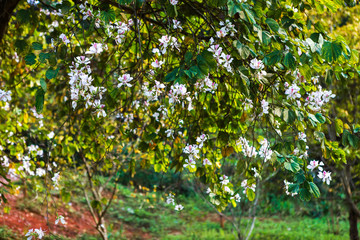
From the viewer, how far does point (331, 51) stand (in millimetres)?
1668

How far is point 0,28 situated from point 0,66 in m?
1.50

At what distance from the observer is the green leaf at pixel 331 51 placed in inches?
65.3

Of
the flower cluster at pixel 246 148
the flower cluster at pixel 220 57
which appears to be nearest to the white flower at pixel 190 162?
the flower cluster at pixel 246 148

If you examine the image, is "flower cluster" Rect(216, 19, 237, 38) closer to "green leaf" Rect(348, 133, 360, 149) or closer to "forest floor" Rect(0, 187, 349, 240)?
"green leaf" Rect(348, 133, 360, 149)

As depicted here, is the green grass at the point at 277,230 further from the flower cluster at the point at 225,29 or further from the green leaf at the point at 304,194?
the flower cluster at the point at 225,29

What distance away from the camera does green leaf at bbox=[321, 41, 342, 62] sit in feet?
5.44

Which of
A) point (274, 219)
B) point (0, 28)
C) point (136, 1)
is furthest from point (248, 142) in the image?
point (274, 219)

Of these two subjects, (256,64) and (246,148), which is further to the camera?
(246,148)

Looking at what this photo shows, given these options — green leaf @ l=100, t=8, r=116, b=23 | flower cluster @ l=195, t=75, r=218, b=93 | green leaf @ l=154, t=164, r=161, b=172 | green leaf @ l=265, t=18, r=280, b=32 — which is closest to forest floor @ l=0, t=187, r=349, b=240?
green leaf @ l=154, t=164, r=161, b=172

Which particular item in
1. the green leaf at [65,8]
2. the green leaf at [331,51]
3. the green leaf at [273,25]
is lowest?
the green leaf at [331,51]

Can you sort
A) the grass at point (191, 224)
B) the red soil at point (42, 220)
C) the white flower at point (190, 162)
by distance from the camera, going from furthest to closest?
1. the grass at point (191, 224)
2. the red soil at point (42, 220)
3. the white flower at point (190, 162)

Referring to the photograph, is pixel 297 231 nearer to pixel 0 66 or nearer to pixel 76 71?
pixel 0 66

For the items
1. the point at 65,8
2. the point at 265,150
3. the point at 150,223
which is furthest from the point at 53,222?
the point at 65,8

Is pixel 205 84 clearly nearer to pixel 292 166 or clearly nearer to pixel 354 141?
pixel 292 166
